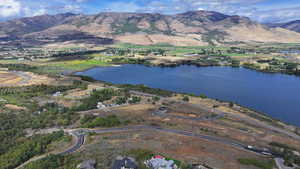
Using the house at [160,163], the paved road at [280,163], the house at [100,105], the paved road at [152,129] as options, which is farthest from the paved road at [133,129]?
the house at [100,105]

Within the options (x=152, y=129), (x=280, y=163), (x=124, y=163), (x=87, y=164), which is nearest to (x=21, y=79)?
(x=152, y=129)

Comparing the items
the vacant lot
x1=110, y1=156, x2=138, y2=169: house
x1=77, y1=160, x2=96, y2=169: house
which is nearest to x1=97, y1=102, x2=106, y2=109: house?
x1=77, y1=160, x2=96, y2=169: house

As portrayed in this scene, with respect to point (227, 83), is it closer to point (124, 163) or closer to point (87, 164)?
point (124, 163)

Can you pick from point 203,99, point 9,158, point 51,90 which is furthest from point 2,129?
point 203,99

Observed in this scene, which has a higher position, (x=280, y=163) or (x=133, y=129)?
(x=133, y=129)

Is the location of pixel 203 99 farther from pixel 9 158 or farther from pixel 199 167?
pixel 9 158
